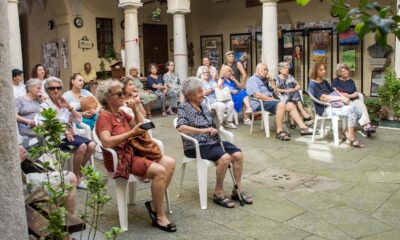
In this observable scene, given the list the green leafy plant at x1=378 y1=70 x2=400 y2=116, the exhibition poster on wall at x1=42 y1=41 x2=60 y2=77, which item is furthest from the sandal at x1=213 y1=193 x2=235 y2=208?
the exhibition poster on wall at x1=42 y1=41 x2=60 y2=77

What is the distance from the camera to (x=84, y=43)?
12094 mm

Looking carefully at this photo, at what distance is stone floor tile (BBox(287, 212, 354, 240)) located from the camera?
11.1ft

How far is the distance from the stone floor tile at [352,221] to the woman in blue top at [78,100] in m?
3.06

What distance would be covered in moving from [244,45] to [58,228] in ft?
38.4

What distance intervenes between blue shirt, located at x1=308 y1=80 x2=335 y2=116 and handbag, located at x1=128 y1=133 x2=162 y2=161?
3673 mm

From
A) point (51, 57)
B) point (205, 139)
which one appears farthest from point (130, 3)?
point (205, 139)

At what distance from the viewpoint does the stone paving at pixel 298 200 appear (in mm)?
3469

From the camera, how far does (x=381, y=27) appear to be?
1.02 meters

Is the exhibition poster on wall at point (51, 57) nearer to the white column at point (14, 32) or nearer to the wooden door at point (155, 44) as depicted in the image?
the wooden door at point (155, 44)

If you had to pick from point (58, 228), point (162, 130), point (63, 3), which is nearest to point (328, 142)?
point (162, 130)

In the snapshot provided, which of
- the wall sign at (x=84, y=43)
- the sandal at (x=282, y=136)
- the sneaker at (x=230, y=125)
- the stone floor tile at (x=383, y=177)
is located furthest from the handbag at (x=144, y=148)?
the wall sign at (x=84, y=43)

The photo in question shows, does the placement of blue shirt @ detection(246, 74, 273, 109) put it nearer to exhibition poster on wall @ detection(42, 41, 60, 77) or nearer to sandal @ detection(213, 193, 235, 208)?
sandal @ detection(213, 193, 235, 208)

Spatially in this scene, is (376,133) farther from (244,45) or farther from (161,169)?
(244,45)

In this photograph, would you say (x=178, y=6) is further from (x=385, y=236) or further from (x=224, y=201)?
(x=385, y=236)
